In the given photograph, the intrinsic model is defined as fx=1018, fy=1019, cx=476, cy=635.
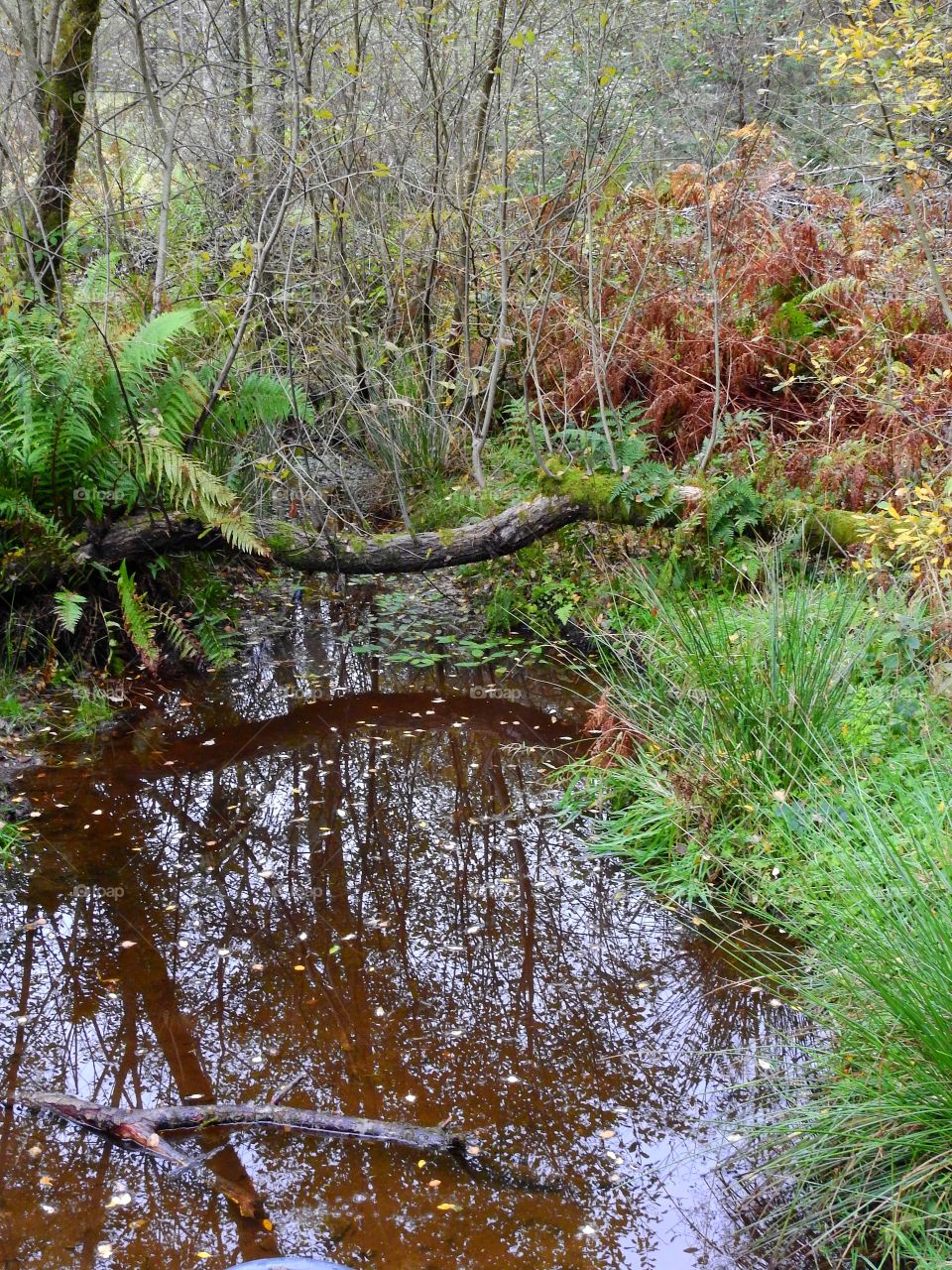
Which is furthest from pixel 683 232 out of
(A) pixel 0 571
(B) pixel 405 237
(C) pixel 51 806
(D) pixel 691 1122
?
(D) pixel 691 1122

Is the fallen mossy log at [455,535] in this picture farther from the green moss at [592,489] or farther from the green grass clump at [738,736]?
the green grass clump at [738,736]

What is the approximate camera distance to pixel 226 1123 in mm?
2848

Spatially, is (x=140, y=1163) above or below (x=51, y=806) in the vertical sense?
below

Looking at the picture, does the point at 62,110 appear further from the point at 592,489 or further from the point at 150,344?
the point at 592,489

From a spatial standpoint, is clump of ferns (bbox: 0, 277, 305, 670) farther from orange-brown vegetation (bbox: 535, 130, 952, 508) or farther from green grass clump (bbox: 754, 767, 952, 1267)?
green grass clump (bbox: 754, 767, 952, 1267)

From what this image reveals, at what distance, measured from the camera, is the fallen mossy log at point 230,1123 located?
9.02 feet

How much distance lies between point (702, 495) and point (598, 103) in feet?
8.55

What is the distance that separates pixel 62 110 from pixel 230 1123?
6131 millimetres

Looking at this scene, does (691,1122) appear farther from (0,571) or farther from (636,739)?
(0,571)

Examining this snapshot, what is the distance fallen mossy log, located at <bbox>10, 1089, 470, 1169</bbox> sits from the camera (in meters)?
2.75

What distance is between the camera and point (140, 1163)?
2730 mm

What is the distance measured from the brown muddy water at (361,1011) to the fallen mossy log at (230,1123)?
4 centimetres

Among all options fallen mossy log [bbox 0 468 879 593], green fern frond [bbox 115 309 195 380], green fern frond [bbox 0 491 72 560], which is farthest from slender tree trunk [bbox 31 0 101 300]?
fallen mossy log [bbox 0 468 879 593]

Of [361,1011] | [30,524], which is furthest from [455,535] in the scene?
[361,1011]
